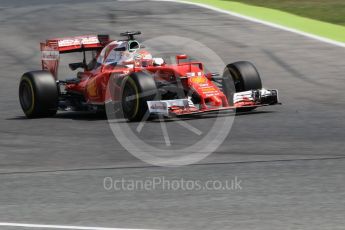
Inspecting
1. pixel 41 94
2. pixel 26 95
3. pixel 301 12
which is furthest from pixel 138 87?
pixel 301 12

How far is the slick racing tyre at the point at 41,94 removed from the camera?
15508mm

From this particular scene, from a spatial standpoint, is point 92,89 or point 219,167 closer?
point 219,167

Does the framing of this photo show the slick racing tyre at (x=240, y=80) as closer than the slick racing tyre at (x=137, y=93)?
No

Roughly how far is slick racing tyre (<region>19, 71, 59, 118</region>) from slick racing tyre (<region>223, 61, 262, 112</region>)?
2821 millimetres

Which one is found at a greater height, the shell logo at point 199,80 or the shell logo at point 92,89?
the shell logo at point 199,80

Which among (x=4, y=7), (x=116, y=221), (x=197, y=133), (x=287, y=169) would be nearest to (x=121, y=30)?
(x=4, y=7)

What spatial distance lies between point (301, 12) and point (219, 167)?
19.3m

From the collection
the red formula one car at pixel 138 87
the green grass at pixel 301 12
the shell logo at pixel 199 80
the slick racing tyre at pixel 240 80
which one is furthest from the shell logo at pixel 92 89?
the green grass at pixel 301 12

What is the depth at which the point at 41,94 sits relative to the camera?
15484 millimetres

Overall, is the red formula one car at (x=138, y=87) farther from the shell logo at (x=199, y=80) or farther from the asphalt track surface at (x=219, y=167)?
the asphalt track surface at (x=219, y=167)

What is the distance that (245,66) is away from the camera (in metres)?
15.4

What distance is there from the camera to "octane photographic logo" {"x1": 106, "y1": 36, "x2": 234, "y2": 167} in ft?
37.2

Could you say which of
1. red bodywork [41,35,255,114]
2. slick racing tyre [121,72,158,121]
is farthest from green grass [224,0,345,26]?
slick racing tyre [121,72,158,121]

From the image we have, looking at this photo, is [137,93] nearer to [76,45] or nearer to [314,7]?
[76,45]
